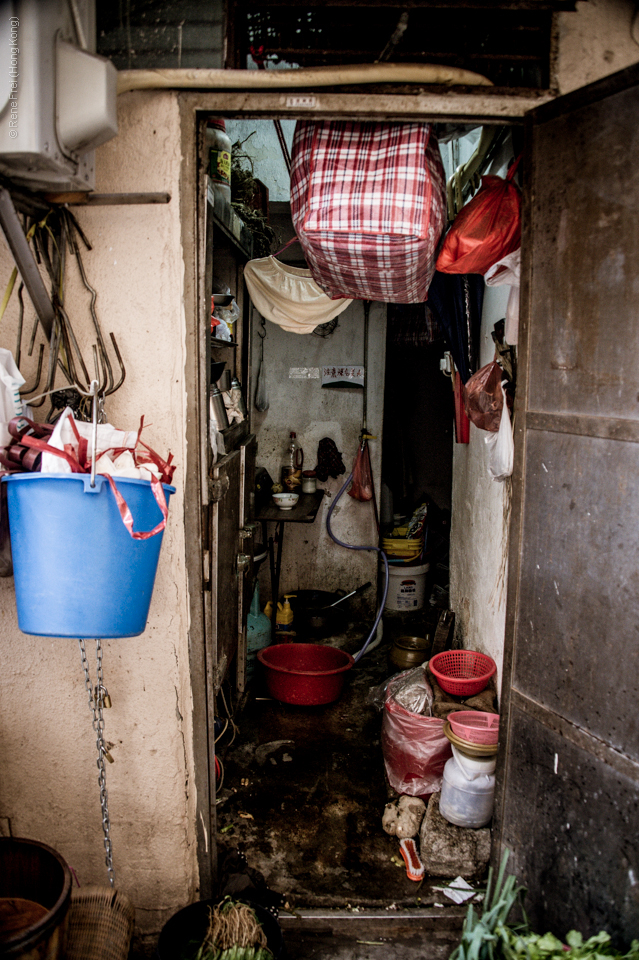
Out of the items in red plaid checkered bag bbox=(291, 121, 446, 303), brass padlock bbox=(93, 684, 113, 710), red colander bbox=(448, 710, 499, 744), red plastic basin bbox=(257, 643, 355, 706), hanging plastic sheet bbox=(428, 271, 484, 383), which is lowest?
red plastic basin bbox=(257, 643, 355, 706)

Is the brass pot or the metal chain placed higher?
the metal chain

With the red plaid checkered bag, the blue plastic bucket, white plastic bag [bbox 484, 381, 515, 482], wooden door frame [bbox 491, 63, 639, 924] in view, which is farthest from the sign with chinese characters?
the blue plastic bucket

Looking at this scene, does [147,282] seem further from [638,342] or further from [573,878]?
[573,878]

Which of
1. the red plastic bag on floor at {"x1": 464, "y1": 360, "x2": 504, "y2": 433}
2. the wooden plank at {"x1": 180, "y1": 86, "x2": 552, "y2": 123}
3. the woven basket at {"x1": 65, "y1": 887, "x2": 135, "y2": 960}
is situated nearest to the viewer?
the woven basket at {"x1": 65, "y1": 887, "x2": 135, "y2": 960}

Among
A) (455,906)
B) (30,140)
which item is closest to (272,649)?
(455,906)

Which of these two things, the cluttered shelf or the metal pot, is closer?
the cluttered shelf

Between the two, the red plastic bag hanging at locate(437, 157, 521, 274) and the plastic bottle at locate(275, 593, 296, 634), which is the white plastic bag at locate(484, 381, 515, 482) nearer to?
the red plastic bag hanging at locate(437, 157, 521, 274)

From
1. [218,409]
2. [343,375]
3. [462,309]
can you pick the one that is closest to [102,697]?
[218,409]

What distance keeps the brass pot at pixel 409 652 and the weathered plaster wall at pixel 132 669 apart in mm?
2442

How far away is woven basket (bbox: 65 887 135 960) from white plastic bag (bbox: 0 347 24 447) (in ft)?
5.48

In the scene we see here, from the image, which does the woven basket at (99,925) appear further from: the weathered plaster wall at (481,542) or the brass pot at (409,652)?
the brass pot at (409,652)

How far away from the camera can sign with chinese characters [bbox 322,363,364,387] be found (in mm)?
5773

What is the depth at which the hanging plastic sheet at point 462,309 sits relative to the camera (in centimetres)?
402

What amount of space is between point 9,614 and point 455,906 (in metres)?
2.32
